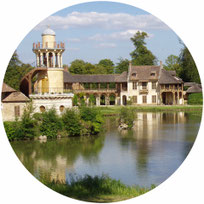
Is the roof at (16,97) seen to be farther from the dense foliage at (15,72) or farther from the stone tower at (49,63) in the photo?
the dense foliage at (15,72)

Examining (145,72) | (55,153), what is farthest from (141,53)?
(55,153)

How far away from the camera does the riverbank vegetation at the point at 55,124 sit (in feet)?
58.4

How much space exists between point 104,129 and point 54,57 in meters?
4.60

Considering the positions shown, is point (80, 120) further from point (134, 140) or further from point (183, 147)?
point (183, 147)

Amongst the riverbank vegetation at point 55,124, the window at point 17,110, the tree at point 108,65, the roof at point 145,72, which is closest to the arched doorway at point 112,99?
the roof at point 145,72

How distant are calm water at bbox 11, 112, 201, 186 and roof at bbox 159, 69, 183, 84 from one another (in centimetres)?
1601

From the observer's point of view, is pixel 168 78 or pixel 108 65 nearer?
pixel 168 78

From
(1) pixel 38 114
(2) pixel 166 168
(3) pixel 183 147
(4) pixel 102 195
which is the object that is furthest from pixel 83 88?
(4) pixel 102 195

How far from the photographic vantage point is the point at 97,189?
10.7m

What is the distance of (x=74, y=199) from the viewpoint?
10.0 meters

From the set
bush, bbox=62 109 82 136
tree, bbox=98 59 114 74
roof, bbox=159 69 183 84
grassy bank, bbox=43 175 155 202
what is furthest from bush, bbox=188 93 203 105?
grassy bank, bbox=43 175 155 202

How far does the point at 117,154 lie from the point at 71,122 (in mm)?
4365

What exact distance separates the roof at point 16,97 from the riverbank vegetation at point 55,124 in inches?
30.3

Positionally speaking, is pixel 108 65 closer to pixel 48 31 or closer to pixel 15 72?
pixel 15 72
